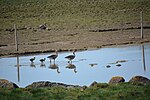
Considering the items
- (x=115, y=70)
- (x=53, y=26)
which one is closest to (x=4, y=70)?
(x=115, y=70)

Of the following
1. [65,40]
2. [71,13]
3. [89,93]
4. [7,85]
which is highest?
[71,13]

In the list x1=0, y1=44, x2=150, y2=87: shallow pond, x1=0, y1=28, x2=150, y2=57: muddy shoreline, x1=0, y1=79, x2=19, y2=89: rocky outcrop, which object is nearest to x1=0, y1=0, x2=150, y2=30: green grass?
x1=0, y1=28, x2=150, y2=57: muddy shoreline

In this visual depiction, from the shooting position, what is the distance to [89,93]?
15984 millimetres

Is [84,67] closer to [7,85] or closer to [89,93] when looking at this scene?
[7,85]

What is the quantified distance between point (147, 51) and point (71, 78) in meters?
11.7

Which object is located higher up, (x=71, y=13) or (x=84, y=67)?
(x=71, y=13)

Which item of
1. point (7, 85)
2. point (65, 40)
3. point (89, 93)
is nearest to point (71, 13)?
point (65, 40)

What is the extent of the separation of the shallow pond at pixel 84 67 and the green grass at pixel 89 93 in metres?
3.85

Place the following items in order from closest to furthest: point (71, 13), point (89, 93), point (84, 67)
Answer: point (89, 93), point (84, 67), point (71, 13)

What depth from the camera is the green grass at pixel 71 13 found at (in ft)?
201

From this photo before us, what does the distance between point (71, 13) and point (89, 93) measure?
189 feet

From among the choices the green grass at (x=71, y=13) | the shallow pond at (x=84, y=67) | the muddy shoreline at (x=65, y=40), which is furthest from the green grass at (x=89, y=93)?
the green grass at (x=71, y=13)

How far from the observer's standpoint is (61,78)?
76.0ft

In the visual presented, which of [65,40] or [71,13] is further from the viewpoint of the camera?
[71,13]
